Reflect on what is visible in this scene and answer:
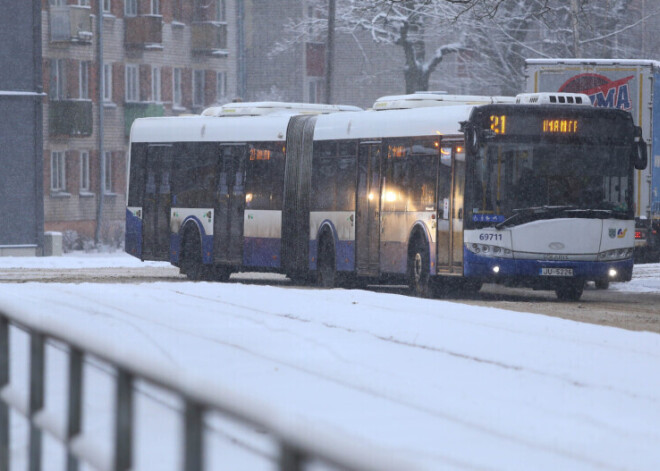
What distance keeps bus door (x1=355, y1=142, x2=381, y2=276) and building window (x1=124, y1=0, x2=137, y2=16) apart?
37667 millimetres

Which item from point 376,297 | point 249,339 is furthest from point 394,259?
point 249,339

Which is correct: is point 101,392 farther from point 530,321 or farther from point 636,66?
point 636,66

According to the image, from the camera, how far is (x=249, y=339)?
1459cm

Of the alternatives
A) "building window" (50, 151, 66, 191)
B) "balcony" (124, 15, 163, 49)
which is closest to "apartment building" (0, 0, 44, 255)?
"building window" (50, 151, 66, 191)

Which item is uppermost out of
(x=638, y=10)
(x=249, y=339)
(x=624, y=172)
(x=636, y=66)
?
(x=638, y=10)

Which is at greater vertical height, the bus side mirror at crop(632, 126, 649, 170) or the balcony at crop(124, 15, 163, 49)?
the balcony at crop(124, 15, 163, 49)

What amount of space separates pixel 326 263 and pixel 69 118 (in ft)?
112

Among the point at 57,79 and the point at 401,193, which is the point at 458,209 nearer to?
the point at 401,193

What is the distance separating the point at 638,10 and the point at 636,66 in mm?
43328

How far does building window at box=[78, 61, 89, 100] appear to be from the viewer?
58.9m

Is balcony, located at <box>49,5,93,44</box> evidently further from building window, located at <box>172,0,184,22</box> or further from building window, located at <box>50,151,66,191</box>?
building window, located at <box>172,0,184,22</box>

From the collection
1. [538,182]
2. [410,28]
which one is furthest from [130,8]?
[538,182]

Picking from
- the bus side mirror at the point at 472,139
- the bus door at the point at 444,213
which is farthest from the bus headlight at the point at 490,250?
the bus side mirror at the point at 472,139

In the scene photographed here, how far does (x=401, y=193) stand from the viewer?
2348 centimetres
